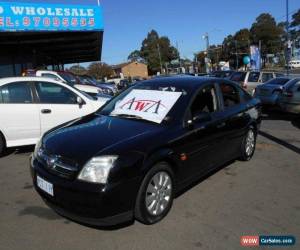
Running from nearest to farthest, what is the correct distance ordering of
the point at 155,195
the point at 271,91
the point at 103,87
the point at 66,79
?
the point at 155,195
the point at 271,91
the point at 66,79
the point at 103,87

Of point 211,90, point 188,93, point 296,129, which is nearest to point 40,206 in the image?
point 188,93

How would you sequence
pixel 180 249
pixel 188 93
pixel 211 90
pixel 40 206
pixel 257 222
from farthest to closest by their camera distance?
pixel 211 90, pixel 188 93, pixel 40 206, pixel 257 222, pixel 180 249

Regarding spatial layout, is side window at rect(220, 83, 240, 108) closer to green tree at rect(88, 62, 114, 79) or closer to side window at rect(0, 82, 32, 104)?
side window at rect(0, 82, 32, 104)

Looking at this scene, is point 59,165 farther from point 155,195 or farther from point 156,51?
point 156,51

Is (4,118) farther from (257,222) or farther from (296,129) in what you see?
(296,129)

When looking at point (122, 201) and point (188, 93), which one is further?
point (188, 93)

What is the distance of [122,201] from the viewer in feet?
12.3

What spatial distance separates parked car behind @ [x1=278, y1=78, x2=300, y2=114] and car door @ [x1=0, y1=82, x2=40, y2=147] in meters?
7.85

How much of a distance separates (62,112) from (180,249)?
188 inches

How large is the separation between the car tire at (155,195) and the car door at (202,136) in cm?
34

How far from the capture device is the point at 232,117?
600 centimetres

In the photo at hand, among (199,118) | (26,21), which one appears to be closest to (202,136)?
(199,118)

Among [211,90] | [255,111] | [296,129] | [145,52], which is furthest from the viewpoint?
[145,52]

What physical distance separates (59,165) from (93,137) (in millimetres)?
539
